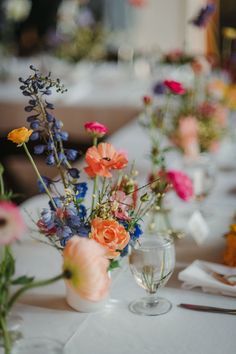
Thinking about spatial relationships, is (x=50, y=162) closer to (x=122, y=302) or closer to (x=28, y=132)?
(x=28, y=132)

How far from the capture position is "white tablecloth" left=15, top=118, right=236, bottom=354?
111 centimetres

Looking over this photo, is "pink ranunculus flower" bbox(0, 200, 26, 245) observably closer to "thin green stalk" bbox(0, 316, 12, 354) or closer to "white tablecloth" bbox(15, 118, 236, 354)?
"thin green stalk" bbox(0, 316, 12, 354)

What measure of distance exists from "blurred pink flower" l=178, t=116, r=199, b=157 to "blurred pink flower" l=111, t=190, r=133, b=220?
1011mm

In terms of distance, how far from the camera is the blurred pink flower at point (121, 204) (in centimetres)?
113

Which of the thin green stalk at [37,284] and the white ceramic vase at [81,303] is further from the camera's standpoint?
the white ceramic vase at [81,303]

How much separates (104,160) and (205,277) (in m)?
0.39

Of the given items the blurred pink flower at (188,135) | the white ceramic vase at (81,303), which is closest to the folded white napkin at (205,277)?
the white ceramic vase at (81,303)

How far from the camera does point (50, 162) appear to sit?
1.15 meters

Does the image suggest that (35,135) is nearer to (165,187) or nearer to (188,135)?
(165,187)

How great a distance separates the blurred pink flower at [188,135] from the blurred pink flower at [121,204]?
101 cm

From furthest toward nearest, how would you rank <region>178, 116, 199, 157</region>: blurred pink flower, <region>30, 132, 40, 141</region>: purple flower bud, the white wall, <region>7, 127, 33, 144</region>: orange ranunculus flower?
the white wall, <region>178, 116, 199, 157</region>: blurred pink flower, <region>30, 132, 40, 141</region>: purple flower bud, <region>7, 127, 33, 144</region>: orange ranunculus flower

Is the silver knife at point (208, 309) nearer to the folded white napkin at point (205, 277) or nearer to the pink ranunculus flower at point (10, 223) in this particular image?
the folded white napkin at point (205, 277)

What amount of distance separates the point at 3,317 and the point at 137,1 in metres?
2.43

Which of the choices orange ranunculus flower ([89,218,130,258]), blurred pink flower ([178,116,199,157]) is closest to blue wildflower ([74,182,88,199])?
orange ranunculus flower ([89,218,130,258])
